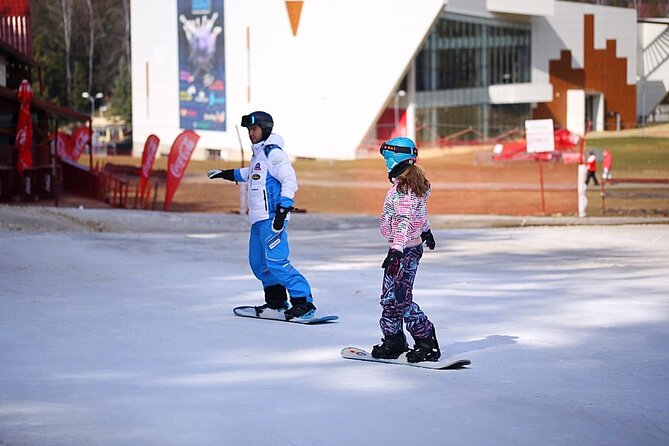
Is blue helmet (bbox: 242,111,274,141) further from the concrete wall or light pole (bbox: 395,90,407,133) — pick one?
light pole (bbox: 395,90,407,133)

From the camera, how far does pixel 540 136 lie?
29.2 metres

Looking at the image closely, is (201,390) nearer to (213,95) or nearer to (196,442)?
(196,442)

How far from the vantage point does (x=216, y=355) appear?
8.41 m

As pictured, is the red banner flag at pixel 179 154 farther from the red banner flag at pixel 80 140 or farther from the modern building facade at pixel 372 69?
the modern building facade at pixel 372 69

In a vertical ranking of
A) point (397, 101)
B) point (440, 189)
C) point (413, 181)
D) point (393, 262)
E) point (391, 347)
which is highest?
point (397, 101)

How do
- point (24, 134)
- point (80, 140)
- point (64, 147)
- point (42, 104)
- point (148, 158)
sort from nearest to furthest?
point (24, 134) < point (148, 158) < point (42, 104) < point (64, 147) < point (80, 140)

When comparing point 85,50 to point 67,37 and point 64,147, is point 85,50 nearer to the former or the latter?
point 67,37

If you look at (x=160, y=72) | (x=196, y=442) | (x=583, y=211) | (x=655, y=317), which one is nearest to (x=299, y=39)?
(x=160, y=72)

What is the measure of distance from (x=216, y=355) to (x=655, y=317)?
4132 millimetres

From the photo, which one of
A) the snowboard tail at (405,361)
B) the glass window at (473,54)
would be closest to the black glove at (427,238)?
the snowboard tail at (405,361)

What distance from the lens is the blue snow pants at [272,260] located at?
388 inches

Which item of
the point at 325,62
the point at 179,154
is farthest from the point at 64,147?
the point at 325,62

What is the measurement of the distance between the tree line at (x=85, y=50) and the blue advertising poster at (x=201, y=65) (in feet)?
40.6

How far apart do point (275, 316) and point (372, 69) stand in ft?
190
